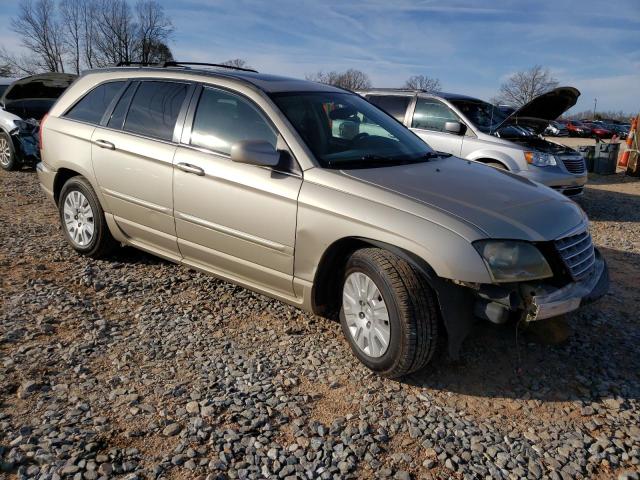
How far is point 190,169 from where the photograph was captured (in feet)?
12.4

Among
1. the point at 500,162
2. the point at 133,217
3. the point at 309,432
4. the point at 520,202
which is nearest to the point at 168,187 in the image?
the point at 133,217

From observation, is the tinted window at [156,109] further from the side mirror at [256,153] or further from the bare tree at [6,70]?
the bare tree at [6,70]

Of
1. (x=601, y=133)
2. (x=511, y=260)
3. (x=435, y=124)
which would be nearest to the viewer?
(x=511, y=260)

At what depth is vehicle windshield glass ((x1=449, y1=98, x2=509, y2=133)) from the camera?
8172 mm

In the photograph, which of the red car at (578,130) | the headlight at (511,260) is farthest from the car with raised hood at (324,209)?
the red car at (578,130)

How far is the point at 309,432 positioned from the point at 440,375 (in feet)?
3.27

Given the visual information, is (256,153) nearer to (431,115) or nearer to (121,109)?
(121,109)

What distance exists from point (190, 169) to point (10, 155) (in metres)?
8.02

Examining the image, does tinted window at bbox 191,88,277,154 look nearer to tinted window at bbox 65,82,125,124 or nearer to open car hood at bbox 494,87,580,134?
tinted window at bbox 65,82,125,124

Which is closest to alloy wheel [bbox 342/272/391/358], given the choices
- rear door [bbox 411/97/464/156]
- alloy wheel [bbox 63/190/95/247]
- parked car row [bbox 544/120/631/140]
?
alloy wheel [bbox 63/190/95/247]

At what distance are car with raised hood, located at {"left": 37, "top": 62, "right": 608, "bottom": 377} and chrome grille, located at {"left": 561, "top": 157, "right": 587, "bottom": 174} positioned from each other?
15.3 feet

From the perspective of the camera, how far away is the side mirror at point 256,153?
3297mm

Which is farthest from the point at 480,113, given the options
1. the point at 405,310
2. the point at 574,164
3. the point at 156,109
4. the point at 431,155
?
the point at 405,310

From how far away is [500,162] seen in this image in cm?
770
